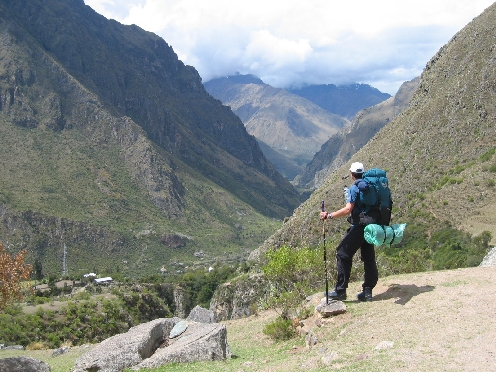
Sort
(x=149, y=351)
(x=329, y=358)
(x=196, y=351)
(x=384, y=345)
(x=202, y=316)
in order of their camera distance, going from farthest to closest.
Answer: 1. (x=202, y=316)
2. (x=149, y=351)
3. (x=196, y=351)
4. (x=329, y=358)
5. (x=384, y=345)

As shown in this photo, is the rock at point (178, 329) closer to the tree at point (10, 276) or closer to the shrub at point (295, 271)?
the shrub at point (295, 271)

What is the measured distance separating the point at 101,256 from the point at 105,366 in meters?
116

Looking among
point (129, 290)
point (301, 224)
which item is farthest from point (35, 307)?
point (301, 224)

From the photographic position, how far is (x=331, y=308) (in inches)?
440

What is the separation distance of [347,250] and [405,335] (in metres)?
2.93

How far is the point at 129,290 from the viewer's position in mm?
65562

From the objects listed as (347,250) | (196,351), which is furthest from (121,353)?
(347,250)

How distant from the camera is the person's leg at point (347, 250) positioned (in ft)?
36.7

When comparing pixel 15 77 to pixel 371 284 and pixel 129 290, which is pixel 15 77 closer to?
pixel 129 290

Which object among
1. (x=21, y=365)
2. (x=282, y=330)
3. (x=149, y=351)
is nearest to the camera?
(x=21, y=365)

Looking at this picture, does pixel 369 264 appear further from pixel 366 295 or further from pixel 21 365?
pixel 21 365

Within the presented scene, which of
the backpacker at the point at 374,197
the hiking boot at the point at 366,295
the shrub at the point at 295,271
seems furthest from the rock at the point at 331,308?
the shrub at the point at 295,271

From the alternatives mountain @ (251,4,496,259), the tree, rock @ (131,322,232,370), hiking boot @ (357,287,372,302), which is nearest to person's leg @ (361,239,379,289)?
hiking boot @ (357,287,372,302)

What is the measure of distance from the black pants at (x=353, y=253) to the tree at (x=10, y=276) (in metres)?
8.44
